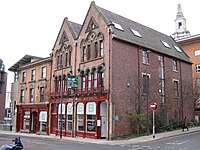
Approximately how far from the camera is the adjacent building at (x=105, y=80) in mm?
28281

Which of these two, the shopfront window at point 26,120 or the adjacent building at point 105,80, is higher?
the adjacent building at point 105,80

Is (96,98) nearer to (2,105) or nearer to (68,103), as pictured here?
(68,103)

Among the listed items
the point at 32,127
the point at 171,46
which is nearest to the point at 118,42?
the point at 171,46

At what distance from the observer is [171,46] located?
131 ft

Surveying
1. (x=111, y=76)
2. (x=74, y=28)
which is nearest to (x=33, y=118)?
(x=74, y=28)

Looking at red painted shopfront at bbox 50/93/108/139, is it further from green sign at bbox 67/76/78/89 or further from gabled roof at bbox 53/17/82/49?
gabled roof at bbox 53/17/82/49

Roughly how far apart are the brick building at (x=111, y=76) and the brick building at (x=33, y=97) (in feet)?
6.10

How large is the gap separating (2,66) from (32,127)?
26398mm

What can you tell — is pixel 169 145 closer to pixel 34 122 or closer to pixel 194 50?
pixel 34 122

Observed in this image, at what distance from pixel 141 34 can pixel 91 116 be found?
1300 centimetres

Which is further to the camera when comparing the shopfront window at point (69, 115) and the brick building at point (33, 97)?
the brick building at point (33, 97)

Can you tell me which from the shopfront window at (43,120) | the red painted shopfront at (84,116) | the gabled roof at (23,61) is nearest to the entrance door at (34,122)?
the shopfront window at (43,120)

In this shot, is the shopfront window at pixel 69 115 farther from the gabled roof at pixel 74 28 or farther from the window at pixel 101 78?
the gabled roof at pixel 74 28

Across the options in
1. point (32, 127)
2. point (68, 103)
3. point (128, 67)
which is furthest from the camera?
point (32, 127)
